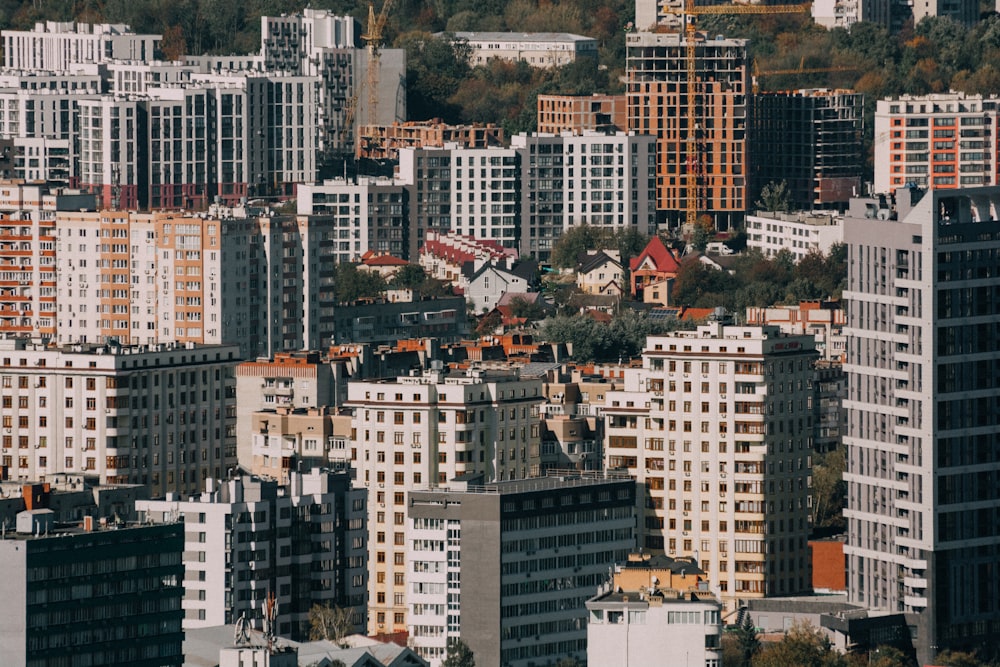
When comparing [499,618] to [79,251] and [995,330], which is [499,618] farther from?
[79,251]

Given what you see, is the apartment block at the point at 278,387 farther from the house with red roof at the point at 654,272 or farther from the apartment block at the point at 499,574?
the house with red roof at the point at 654,272

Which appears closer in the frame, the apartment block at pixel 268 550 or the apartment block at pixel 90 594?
the apartment block at pixel 90 594

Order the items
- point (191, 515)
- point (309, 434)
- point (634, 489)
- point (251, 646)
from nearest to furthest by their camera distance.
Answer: point (251, 646), point (191, 515), point (634, 489), point (309, 434)

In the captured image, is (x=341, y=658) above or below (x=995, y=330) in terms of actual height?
below

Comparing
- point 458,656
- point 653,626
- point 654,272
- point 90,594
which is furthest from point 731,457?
point 654,272

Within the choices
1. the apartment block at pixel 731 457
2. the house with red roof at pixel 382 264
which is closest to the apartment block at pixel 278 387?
the apartment block at pixel 731 457

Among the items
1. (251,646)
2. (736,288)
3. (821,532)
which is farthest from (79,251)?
(251,646)

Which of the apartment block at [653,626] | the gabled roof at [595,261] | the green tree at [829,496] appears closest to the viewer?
the apartment block at [653,626]

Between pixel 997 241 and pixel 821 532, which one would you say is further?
pixel 821 532

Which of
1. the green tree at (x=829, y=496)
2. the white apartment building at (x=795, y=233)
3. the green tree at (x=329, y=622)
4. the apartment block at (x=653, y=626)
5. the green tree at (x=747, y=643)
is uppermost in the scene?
the white apartment building at (x=795, y=233)
